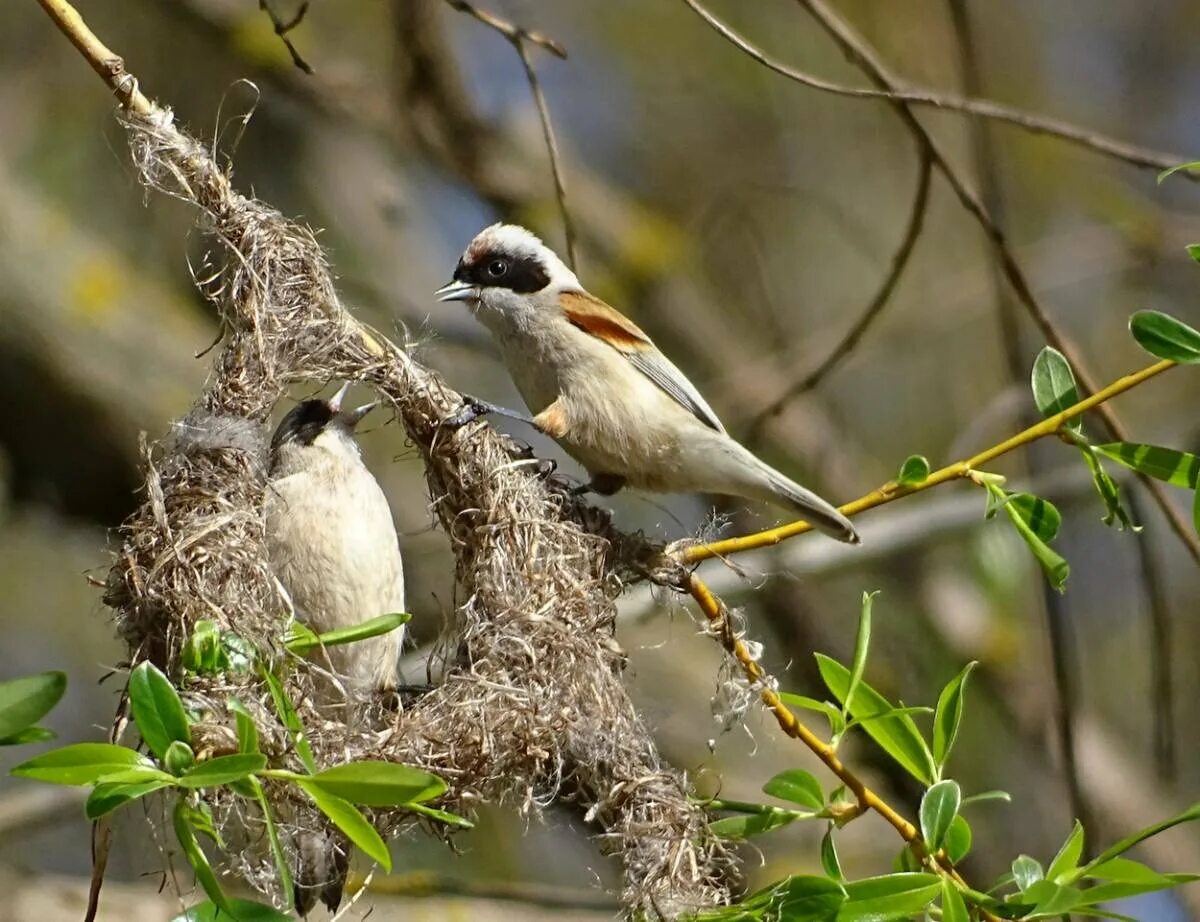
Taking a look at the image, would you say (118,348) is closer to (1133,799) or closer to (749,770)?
(749,770)

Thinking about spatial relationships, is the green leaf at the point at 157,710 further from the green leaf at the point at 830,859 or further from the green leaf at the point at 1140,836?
the green leaf at the point at 1140,836

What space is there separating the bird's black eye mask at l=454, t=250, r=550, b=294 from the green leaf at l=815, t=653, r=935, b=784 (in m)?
1.43

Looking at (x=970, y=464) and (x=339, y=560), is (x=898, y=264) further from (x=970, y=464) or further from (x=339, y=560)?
(x=339, y=560)

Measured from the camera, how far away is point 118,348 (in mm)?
4520

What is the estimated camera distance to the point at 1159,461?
1.97 meters

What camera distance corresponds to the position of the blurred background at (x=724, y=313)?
4383mm

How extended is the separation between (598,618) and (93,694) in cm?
352

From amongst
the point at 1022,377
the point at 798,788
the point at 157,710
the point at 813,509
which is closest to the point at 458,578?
the point at 813,509

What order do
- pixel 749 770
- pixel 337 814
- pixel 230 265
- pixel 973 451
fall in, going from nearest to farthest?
pixel 337 814 → pixel 230 265 → pixel 973 451 → pixel 749 770

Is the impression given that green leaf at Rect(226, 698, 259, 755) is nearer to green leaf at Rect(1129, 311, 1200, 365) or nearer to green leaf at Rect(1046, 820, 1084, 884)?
green leaf at Rect(1046, 820, 1084, 884)

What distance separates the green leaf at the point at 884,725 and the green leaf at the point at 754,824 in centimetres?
17

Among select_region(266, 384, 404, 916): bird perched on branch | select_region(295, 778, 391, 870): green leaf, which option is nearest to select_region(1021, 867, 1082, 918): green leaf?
select_region(295, 778, 391, 870): green leaf

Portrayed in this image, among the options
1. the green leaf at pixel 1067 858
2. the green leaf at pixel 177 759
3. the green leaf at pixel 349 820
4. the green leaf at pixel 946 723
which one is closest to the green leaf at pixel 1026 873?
the green leaf at pixel 1067 858

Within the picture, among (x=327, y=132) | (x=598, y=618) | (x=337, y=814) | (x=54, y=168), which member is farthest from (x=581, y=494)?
(x=54, y=168)
